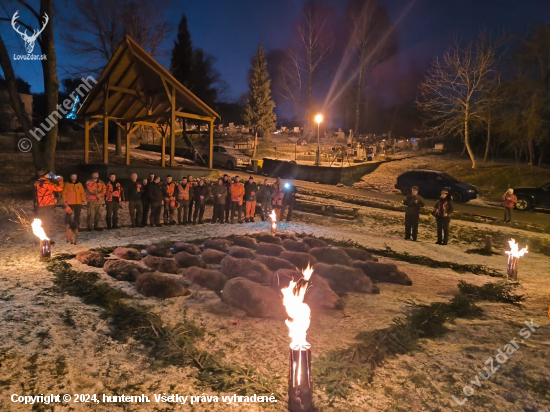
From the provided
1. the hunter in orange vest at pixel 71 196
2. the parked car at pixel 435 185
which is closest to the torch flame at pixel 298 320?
the hunter in orange vest at pixel 71 196

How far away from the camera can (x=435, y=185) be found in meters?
21.8

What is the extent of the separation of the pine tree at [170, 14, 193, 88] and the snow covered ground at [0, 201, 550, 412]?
4282 cm

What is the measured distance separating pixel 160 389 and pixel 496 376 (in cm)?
371

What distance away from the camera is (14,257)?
8758 millimetres

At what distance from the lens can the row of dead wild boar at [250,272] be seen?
6.39 meters

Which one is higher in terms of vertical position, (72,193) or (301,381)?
(72,193)

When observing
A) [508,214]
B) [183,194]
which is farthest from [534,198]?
[183,194]

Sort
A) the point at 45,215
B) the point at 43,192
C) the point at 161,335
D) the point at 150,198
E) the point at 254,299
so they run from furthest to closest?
the point at 150,198
the point at 45,215
the point at 43,192
the point at 254,299
the point at 161,335

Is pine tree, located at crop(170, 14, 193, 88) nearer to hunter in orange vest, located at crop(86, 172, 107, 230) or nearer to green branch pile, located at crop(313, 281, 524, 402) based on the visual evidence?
hunter in orange vest, located at crop(86, 172, 107, 230)

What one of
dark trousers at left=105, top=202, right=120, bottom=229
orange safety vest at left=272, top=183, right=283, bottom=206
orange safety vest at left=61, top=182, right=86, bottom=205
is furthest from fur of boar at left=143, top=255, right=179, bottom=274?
orange safety vest at left=272, top=183, right=283, bottom=206

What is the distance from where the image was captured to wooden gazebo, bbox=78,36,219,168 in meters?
16.7

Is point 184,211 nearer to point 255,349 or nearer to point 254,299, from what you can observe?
point 254,299

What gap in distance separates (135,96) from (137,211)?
899 cm

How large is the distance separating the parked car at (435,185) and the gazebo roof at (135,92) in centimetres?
1212
